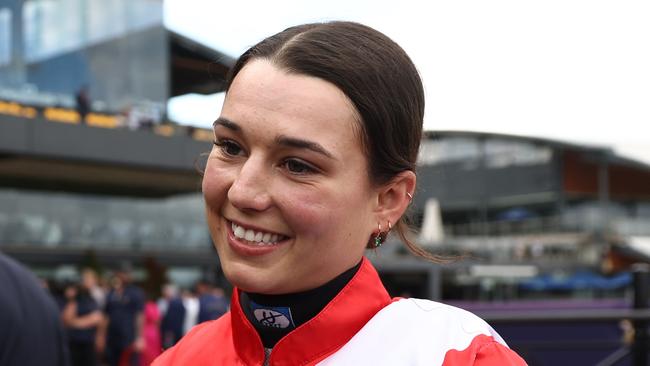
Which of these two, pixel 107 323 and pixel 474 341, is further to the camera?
pixel 107 323

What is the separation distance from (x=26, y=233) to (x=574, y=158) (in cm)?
2809

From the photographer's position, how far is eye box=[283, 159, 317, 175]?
4.17 feet

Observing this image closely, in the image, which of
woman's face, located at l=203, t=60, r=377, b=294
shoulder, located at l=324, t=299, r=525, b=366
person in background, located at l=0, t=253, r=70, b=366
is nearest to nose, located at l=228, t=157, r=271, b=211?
woman's face, located at l=203, t=60, r=377, b=294

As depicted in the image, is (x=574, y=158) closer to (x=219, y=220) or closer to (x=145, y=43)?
(x=145, y=43)

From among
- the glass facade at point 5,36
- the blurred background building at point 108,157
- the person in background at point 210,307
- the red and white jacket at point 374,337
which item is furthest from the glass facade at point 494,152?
the red and white jacket at point 374,337

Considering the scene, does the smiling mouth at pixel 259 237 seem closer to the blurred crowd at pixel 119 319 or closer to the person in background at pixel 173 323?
the blurred crowd at pixel 119 319

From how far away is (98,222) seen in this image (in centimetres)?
1923

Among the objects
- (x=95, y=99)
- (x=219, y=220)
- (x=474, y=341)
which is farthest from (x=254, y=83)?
(x=95, y=99)

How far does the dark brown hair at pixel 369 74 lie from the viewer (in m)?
1.31

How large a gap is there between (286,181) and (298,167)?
3 cm

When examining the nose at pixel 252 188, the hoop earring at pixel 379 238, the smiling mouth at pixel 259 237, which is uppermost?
the nose at pixel 252 188

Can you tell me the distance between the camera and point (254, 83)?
4.34 feet

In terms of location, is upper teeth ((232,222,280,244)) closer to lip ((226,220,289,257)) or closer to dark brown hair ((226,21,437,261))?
lip ((226,220,289,257))

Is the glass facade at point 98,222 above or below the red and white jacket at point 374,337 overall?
below
